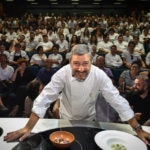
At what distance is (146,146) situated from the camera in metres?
1.39

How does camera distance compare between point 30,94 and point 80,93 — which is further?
point 30,94

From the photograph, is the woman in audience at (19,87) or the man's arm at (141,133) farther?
the woman in audience at (19,87)

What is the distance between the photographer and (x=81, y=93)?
1.92 m

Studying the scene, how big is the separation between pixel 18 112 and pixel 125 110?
6.90 ft

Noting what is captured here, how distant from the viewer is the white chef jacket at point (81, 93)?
5.83ft

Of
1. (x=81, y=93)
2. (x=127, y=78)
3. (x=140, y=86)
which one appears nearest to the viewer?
(x=81, y=93)

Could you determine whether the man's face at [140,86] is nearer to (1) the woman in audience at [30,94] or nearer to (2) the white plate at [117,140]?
(2) the white plate at [117,140]

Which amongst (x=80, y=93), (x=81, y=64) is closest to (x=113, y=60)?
(x=80, y=93)

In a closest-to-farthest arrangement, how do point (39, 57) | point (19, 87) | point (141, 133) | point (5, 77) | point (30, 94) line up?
point (141, 133)
point (30, 94)
point (19, 87)
point (5, 77)
point (39, 57)

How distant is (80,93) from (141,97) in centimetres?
99

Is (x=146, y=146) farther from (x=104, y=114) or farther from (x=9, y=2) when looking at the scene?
(x=9, y=2)

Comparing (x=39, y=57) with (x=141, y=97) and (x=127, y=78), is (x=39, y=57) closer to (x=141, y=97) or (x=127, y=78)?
(x=127, y=78)

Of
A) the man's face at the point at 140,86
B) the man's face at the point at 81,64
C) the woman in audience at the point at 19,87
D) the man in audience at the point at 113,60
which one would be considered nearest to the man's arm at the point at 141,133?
the man's face at the point at 81,64

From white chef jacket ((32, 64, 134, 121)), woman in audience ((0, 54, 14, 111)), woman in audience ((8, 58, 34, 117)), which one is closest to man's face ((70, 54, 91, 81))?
white chef jacket ((32, 64, 134, 121))
